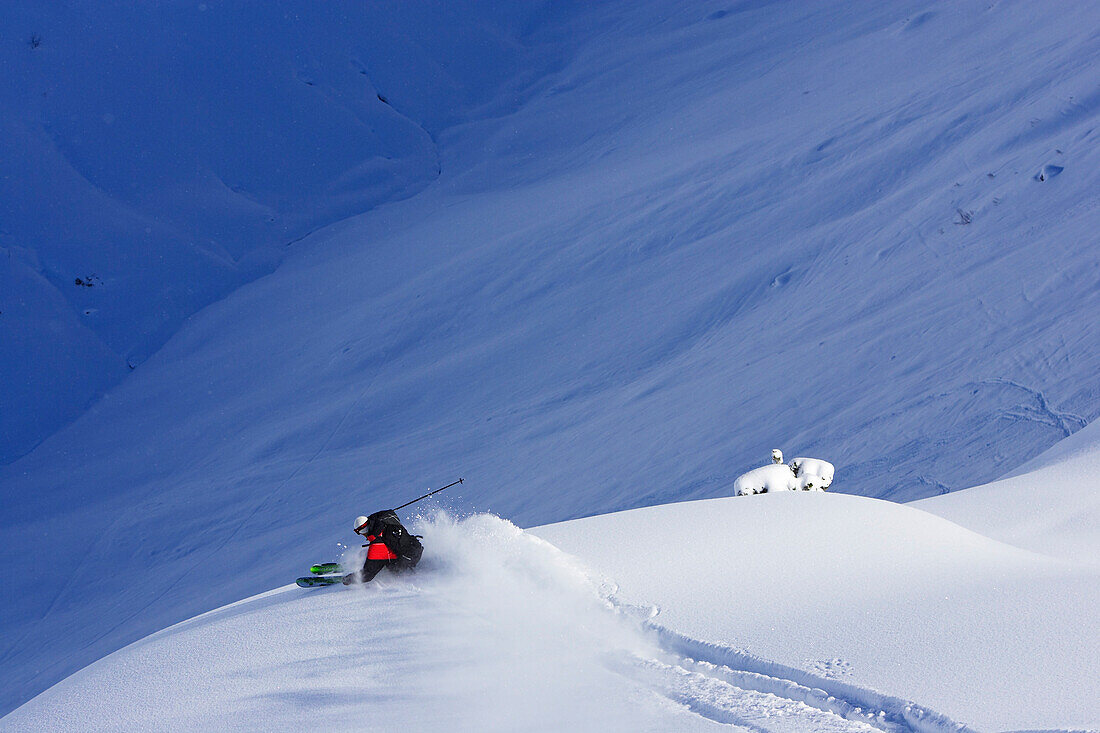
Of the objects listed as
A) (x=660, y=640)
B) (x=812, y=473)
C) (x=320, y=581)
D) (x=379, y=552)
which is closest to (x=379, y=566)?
(x=379, y=552)

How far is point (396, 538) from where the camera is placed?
225 inches

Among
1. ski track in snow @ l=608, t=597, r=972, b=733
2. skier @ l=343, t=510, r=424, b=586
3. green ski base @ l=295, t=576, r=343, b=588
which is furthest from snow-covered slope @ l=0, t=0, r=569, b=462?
ski track in snow @ l=608, t=597, r=972, b=733

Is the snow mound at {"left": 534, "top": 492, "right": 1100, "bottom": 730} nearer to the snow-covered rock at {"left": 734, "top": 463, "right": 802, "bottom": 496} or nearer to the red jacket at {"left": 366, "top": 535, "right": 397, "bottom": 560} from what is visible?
the red jacket at {"left": 366, "top": 535, "right": 397, "bottom": 560}

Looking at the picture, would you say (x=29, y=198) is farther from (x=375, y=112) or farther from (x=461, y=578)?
(x=461, y=578)

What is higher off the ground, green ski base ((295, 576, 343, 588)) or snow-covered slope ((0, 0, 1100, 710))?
snow-covered slope ((0, 0, 1100, 710))

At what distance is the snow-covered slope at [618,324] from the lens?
37.0 feet

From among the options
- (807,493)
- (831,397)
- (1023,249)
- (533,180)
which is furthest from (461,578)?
(533,180)

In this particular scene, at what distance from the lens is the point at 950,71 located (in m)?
17.0

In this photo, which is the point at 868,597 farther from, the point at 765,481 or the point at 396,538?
the point at 765,481

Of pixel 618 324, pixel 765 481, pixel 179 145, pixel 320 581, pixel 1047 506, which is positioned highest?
pixel 179 145

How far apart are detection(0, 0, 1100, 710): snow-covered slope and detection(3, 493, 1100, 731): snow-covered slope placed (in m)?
4.94

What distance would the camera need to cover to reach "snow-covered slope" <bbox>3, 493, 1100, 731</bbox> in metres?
3.58

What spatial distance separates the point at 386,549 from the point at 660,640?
6.56 ft

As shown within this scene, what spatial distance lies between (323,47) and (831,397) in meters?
22.2
